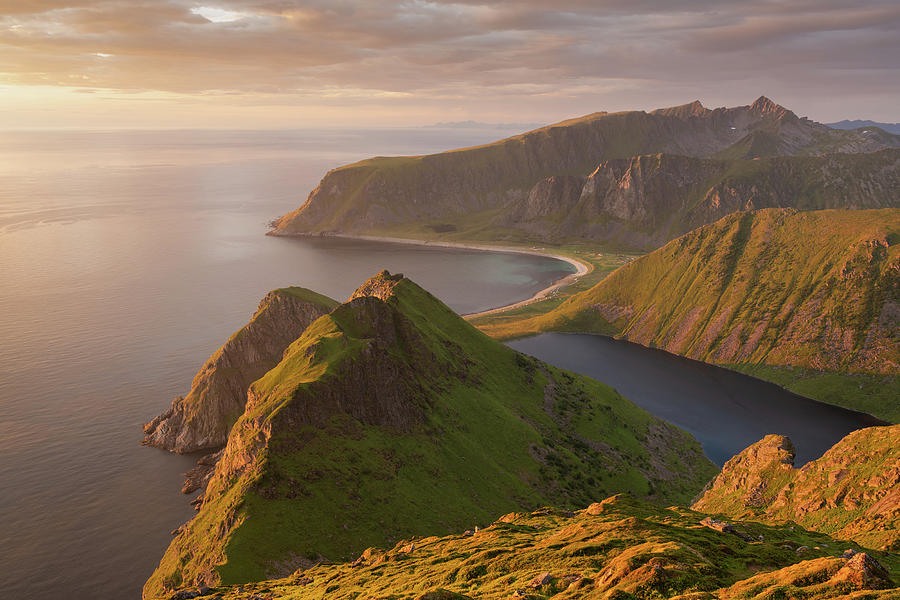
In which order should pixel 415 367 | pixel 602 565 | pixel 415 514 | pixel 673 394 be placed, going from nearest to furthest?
1. pixel 602 565
2. pixel 415 514
3. pixel 415 367
4. pixel 673 394

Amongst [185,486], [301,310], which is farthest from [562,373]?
[185,486]

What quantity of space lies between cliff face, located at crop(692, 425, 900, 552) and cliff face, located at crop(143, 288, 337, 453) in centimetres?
11462

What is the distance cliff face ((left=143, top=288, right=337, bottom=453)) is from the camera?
144500mm

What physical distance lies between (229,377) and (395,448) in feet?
237

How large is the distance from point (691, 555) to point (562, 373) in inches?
4749

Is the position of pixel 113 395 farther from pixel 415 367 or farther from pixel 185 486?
pixel 415 367

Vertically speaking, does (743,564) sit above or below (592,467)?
above

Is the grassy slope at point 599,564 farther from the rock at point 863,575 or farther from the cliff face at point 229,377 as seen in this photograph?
the cliff face at point 229,377

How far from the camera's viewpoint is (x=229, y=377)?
14900cm

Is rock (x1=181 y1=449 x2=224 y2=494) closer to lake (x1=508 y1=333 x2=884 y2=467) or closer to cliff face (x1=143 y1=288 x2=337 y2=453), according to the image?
cliff face (x1=143 y1=288 x2=337 y2=453)

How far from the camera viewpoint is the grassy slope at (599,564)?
40.6 meters

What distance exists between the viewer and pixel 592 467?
122688 millimetres

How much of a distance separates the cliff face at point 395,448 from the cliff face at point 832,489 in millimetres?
29403

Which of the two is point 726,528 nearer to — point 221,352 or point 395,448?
point 395,448
